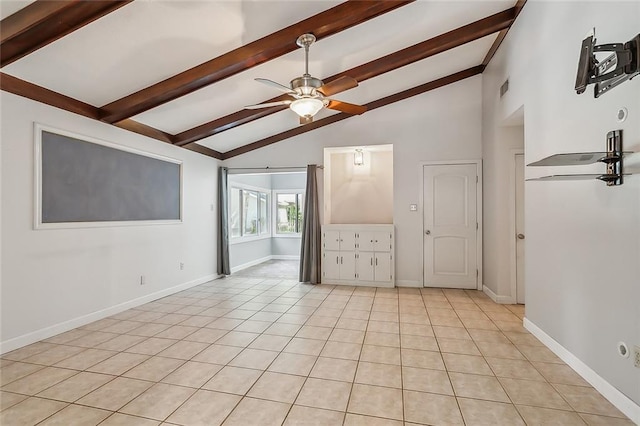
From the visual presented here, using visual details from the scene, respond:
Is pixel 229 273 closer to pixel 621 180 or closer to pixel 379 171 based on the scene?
pixel 379 171

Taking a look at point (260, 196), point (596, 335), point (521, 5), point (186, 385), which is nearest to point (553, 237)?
point (596, 335)

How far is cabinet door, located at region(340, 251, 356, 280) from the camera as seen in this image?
5367 millimetres

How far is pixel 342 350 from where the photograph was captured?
2775 millimetres

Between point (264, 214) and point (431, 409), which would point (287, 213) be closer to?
point (264, 214)

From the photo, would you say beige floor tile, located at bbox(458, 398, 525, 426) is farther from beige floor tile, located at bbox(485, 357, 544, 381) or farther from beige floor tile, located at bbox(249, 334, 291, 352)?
beige floor tile, located at bbox(249, 334, 291, 352)

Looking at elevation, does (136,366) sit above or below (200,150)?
below

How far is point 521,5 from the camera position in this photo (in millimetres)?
3295

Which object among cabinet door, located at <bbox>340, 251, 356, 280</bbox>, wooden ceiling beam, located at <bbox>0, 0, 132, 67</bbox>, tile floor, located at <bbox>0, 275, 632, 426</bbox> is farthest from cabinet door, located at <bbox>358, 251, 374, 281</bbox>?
wooden ceiling beam, located at <bbox>0, 0, 132, 67</bbox>

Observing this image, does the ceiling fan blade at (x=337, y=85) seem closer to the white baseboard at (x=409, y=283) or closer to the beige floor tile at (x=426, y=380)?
the beige floor tile at (x=426, y=380)

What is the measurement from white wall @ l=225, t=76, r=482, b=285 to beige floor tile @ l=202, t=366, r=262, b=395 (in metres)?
3.48

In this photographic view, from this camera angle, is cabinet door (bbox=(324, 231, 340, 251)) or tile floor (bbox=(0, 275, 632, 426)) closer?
tile floor (bbox=(0, 275, 632, 426))

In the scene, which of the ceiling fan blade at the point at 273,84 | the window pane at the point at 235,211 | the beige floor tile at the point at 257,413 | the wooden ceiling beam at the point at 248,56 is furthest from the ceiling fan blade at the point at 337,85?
the window pane at the point at 235,211

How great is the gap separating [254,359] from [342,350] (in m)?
0.79

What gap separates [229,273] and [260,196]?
2936 mm
